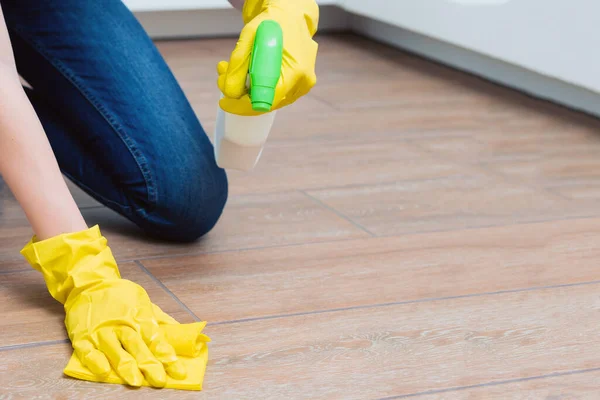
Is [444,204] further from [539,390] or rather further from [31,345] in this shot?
[31,345]

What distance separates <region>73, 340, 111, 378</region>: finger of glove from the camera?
818 mm

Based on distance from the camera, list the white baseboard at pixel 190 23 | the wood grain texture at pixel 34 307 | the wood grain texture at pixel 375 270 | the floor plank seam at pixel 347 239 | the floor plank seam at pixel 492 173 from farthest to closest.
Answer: the white baseboard at pixel 190 23 → the floor plank seam at pixel 492 173 → the floor plank seam at pixel 347 239 → the wood grain texture at pixel 375 270 → the wood grain texture at pixel 34 307

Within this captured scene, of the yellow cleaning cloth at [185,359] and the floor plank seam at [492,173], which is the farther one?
the floor plank seam at [492,173]

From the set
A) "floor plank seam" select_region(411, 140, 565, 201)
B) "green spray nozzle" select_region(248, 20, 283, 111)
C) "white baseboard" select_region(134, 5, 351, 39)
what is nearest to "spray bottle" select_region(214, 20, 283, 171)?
"green spray nozzle" select_region(248, 20, 283, 111)

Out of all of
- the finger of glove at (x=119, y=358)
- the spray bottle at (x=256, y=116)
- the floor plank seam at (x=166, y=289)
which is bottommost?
the floor plank seam at (x=166, y=289)

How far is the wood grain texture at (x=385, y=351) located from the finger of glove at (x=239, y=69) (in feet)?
0.82

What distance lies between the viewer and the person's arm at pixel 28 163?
0.90m

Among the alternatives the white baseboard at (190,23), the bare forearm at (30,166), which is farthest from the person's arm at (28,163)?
the white baseboard at (190,23)

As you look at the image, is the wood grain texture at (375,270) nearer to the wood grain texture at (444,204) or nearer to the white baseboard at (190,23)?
the wood grain texture at (444,204)

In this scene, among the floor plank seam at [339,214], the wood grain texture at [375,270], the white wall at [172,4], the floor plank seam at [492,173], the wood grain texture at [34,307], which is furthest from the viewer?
the white wall at [172,4]

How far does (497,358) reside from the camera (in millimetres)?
893

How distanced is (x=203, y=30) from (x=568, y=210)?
1800mm

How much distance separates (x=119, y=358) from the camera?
822mm

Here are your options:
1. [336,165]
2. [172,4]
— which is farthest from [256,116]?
[172,4]
